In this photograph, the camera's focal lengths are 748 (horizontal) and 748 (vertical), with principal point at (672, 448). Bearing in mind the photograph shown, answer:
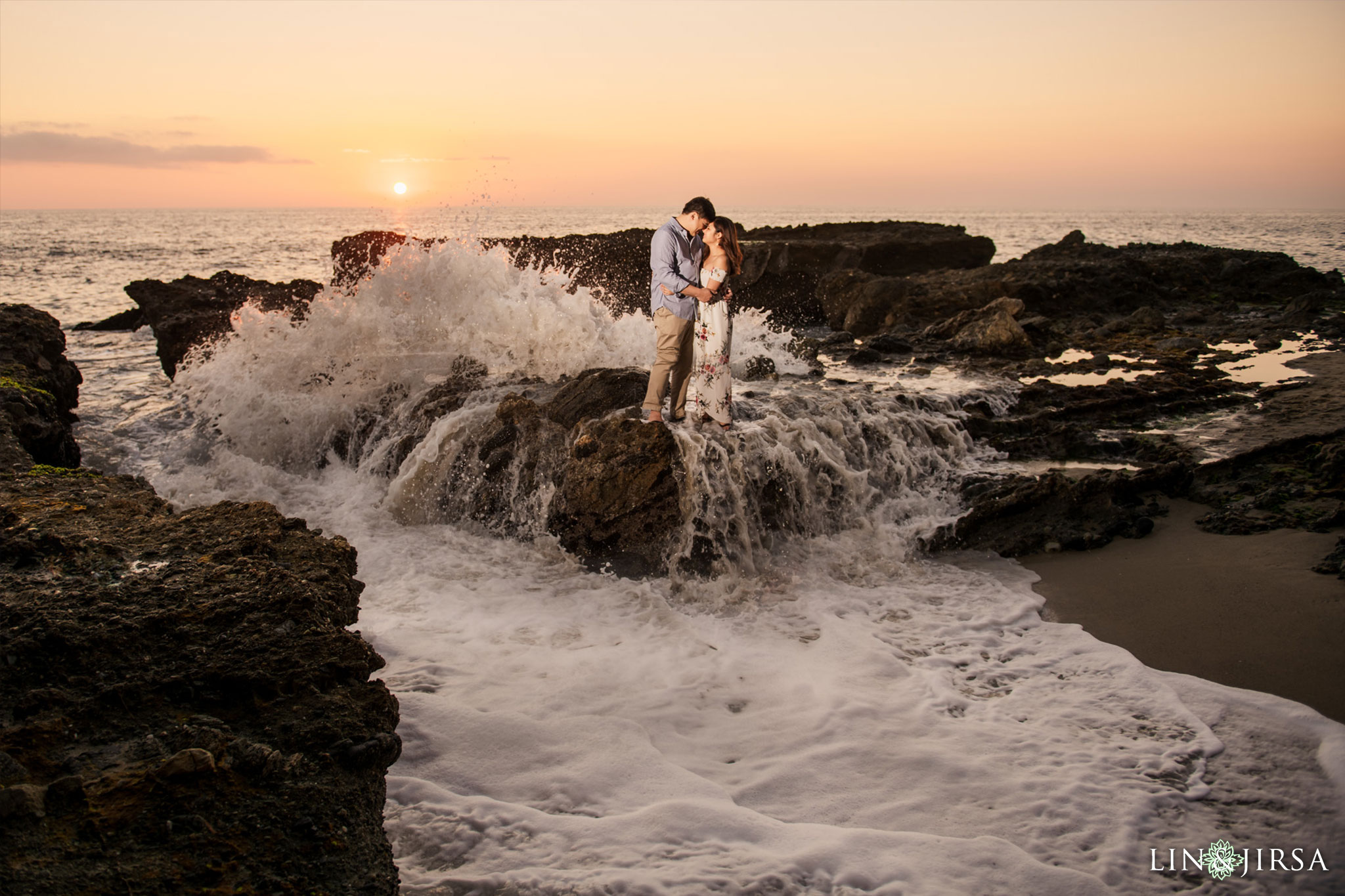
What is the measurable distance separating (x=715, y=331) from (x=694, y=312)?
22 centimetres

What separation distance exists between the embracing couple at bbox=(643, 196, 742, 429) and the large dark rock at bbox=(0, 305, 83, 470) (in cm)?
406

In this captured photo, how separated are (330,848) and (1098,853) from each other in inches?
102

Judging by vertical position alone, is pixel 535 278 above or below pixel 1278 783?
above

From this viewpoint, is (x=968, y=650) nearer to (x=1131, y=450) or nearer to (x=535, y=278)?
(x=1131, y=450)

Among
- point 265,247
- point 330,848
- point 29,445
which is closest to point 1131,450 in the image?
point 330,848

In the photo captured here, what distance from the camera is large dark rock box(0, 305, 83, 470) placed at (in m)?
5.33

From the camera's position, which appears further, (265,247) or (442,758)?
(265,247)

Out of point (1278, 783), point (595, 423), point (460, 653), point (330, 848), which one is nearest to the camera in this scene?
Result: point (330, 848)

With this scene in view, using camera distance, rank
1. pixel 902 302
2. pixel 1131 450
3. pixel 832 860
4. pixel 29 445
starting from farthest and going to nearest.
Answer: pixel 902 302
pixel 1131 450
pixel 29 445
pixel 832 860

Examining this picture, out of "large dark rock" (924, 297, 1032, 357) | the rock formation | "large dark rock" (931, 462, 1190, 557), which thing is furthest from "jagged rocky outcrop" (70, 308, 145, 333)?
"large dark rock" (931, 462, 1190, 557)

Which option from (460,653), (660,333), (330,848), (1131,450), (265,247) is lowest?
(460,653)

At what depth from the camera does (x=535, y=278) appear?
9.05m

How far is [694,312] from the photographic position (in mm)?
5770

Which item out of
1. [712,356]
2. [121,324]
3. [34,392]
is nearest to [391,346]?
[34,392]
